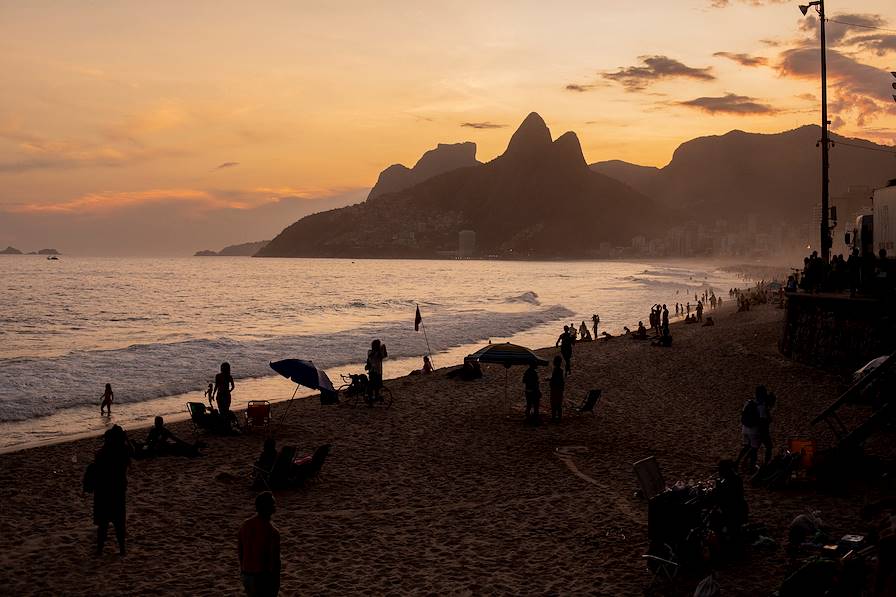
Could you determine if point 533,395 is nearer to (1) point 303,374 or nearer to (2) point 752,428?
(1) point 303,374

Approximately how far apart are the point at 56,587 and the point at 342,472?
5478 mm

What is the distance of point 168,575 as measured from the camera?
27.7 feet

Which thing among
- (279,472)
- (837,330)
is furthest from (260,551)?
(837,330)

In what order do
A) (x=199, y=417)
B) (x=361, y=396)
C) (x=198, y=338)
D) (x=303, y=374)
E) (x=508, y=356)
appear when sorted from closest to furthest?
(x=303, y=374) < (x=199, y=417) < (x=508, y=356) < (x=361, y=396) < (x=198, y=338)

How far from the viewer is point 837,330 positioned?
68.5ft

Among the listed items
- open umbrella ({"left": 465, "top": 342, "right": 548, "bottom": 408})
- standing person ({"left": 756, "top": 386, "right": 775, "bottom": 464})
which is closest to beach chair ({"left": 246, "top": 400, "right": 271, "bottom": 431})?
open umbrella ({"left": 465, "top": 342, "right": 548, "bottom": 408})

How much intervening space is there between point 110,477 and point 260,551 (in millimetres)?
3425

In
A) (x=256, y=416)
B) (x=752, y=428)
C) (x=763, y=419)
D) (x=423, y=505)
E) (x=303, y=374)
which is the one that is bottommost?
(x=423, y=505)

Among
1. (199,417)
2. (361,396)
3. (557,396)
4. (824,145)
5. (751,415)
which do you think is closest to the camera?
(751,415)

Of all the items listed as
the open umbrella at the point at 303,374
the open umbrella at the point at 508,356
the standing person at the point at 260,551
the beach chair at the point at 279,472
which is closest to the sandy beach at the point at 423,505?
the beach chair at the point at 279,472

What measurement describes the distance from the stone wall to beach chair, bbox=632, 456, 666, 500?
40.3 ft

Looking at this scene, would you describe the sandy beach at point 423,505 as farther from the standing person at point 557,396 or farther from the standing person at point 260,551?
the standing person at point 260,551

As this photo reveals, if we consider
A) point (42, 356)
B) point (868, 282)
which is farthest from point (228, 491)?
point (42, 356)

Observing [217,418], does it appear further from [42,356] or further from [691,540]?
[42,356]
